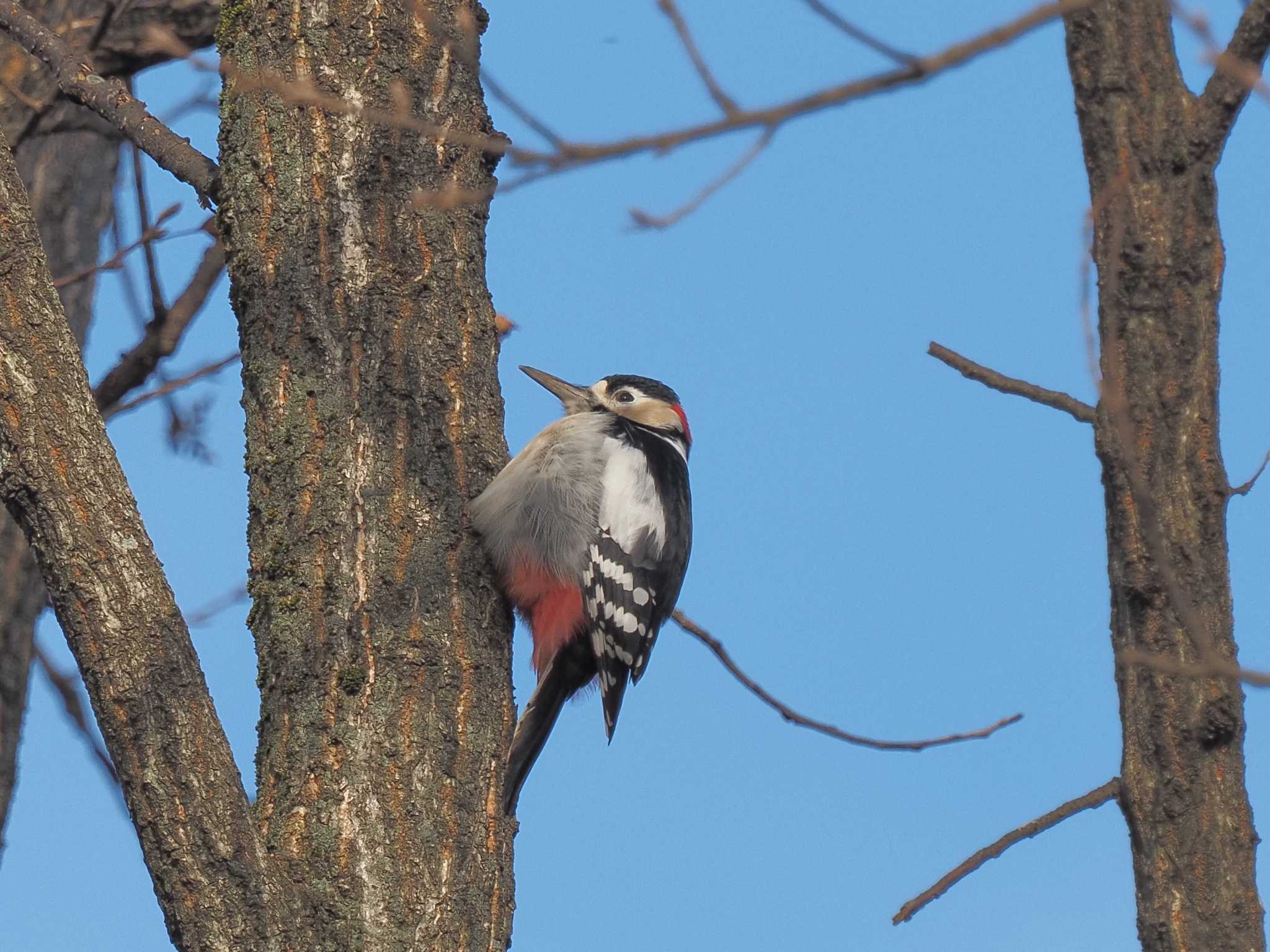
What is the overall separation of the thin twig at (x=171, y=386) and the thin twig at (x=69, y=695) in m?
1.03

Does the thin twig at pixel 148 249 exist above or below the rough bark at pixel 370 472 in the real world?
above

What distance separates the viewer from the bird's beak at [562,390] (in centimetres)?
516

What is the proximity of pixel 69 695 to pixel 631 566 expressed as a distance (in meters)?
2.55

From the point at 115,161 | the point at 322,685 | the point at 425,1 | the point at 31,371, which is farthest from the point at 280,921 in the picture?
the point at 115,161

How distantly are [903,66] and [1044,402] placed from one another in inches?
49.9

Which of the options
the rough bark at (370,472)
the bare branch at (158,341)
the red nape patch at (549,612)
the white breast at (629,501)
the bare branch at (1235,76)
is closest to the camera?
the bare branch at (1235,76)

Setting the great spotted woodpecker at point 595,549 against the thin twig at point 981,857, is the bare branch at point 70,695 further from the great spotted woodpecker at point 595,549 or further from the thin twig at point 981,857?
the thin twig at point 981,857

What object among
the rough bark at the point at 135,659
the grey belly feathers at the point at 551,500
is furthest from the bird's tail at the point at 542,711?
the rough bark at the point at 135,659

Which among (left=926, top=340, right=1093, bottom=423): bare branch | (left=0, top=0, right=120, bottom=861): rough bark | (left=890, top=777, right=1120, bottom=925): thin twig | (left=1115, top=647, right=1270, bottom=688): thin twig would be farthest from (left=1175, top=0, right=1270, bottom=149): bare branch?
(left=0, top=0, right=120, bottom=861): rough bark

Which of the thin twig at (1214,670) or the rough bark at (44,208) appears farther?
the rough bark at (44,208)

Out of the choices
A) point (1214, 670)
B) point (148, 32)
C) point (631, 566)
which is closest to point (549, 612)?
point (631, 566)

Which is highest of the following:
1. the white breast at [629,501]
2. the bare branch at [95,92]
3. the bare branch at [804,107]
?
the bare branch at [95,92]

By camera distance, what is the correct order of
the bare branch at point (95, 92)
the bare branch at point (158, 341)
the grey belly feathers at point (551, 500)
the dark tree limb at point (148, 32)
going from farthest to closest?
1. the dark tree limb at point (148, 32)
2. the bare branch at point (158, 341)
3. the bare branch at point (95, 92)
4. the grey belly feathers at point (551, 500)

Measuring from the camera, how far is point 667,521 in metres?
4.46
